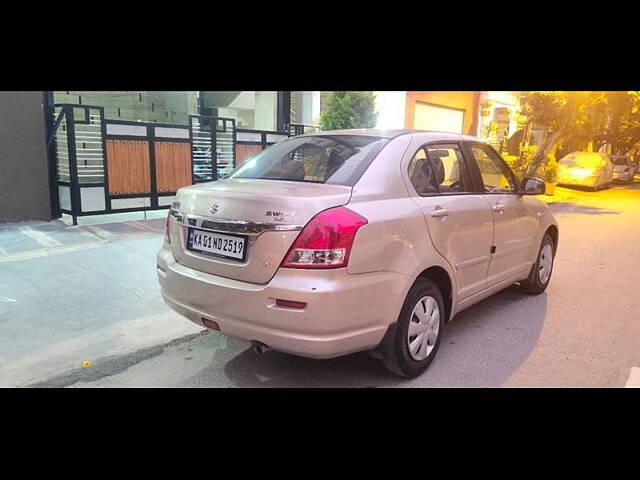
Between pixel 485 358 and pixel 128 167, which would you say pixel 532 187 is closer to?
pixel 485 358

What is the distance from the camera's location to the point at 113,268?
598cm

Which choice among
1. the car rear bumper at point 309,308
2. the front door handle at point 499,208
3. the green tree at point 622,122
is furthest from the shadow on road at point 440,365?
the green tree at point 622,122

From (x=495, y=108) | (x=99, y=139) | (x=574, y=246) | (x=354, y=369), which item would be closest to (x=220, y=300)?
(x=354, y=369)

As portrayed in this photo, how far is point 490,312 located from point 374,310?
238cm

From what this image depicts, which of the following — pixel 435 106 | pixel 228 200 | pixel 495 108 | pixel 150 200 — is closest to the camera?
pixel 228 200

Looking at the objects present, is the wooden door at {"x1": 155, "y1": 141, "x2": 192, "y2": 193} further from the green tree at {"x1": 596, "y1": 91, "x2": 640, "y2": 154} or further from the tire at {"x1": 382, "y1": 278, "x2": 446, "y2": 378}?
the green tree at {"x1": 596, "y1": 91, "x2": 640, "y2": 154}

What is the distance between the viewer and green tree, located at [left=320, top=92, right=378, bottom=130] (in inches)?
505

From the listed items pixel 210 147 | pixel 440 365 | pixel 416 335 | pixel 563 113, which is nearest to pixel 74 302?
pixel 416 335

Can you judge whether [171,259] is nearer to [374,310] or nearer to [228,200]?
[228,200]

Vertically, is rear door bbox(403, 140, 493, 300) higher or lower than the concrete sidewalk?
higher

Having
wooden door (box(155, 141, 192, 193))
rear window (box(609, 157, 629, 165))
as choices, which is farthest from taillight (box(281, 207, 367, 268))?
rear window (box(609, 157, 629, 165))

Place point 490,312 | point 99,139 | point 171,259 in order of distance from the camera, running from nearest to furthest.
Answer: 1. point 171,259
2. point 490,312
3. point 99,139

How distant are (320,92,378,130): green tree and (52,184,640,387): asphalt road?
8149 mm

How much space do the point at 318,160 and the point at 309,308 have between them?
1308 mm
